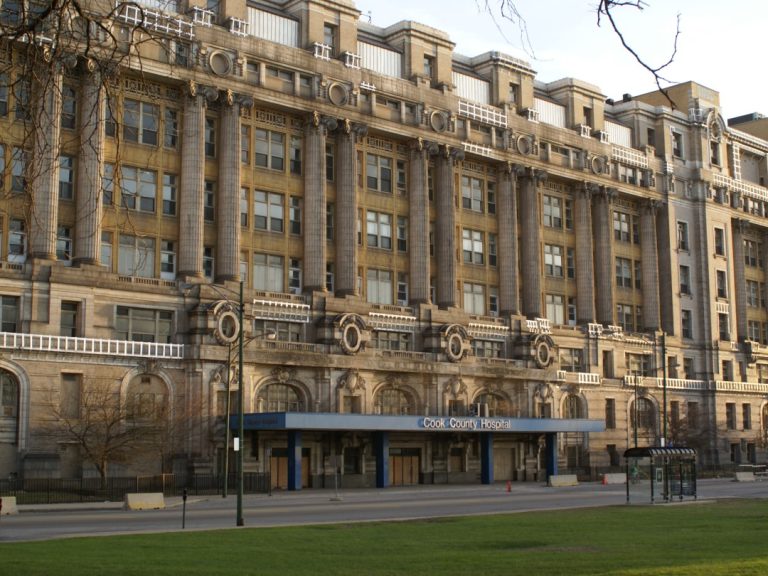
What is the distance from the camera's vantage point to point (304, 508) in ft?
160

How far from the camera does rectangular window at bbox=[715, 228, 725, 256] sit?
108 m

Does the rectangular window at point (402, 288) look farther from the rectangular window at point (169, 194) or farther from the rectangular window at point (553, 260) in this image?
the rectangular window at point (169, 194)

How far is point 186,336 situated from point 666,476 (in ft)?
103

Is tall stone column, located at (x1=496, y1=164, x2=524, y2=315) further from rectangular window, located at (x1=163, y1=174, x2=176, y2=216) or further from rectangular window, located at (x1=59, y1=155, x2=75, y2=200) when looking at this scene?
rectangular window, located at (x1=59, y1=155, x2=75, y2=200)

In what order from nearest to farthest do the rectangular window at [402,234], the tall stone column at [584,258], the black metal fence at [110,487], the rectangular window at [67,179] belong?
the black metal fence at [110,487]
the rectangular window at [67,179]
the rectangular window at [402,234]
the tall stone column at [584,258]

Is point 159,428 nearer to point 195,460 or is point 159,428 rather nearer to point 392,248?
point 195,460

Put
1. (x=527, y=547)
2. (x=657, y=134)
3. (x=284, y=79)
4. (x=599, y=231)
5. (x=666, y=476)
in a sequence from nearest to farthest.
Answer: (x=527, y=547) → (x=666, y=476) → (x=284, y=79) → (x=599, y=231) → (x=657, y=134)

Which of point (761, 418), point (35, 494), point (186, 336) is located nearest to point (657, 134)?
point (761, 418)

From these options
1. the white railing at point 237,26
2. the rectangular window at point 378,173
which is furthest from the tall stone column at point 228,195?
the rectangular window at point 378,173

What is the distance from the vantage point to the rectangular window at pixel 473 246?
283ft

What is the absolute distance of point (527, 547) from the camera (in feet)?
89.0

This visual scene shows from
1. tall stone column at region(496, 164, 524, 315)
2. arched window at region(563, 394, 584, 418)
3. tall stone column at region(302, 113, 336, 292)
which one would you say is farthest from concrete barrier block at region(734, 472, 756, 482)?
tall stone column at region(302, 113, 336, 292)

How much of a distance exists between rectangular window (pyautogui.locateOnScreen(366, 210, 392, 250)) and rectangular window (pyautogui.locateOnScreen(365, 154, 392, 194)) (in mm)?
2064

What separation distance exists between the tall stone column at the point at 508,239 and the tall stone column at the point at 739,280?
33.1 m
